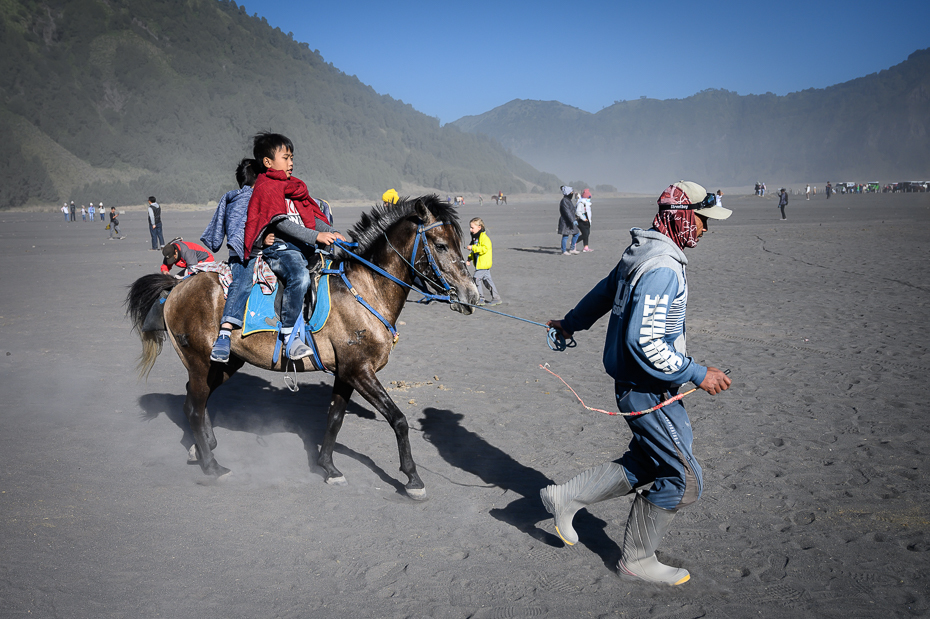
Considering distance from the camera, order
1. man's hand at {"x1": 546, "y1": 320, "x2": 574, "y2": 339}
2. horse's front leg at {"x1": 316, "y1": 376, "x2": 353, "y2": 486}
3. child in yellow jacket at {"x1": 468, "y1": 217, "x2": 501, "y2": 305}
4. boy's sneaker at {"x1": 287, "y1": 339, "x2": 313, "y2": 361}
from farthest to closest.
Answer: child in yellow jacket at {"x1": 468, "y1": 217, "x2": 501, "y2": 305}
horse's front leg at {"x1": 316, "y1": 376, "x2": 353, "y2": 486}
boy's sneaker at {"x1": 287, "y1": 339, "x2": 313, "y2": 361}
man's hand at {"x1": 546, "y1": 320, "x2": 574, "y2": 339}

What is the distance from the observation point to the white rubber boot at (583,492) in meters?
4.01

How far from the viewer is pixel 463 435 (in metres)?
6.68

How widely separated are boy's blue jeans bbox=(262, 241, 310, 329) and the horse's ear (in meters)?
1.06

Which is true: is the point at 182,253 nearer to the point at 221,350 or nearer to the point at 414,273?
the point at 221,350

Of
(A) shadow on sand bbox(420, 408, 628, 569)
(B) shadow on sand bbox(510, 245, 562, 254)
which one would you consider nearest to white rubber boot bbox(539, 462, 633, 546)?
(A) shadow on sand bbox(420, 408, 628, 569)

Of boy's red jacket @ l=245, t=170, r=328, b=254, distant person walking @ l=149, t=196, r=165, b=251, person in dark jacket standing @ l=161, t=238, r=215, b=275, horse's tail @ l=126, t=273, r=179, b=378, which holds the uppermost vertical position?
distant person walking @ l=149, t=196, r=165, b=251

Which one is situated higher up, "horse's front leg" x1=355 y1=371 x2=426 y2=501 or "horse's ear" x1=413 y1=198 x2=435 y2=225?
"horse's ear" x1=413 y1=198 x2=435 y2=225

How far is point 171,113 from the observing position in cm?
12275

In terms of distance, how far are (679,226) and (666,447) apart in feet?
4.33

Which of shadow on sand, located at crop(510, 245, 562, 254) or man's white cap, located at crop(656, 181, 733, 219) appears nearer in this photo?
man's white cap, located at crop(656, 181, 733, 219)

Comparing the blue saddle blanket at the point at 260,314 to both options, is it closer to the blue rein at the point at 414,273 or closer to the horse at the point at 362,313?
the horse at the point at 362,313

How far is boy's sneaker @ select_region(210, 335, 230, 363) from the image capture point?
5.34 meters

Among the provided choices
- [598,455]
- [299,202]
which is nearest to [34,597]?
[299,202]

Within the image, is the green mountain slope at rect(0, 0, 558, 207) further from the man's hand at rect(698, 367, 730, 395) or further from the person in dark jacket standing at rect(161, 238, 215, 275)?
the man's hand at rect(698, 367, 730, 395)
